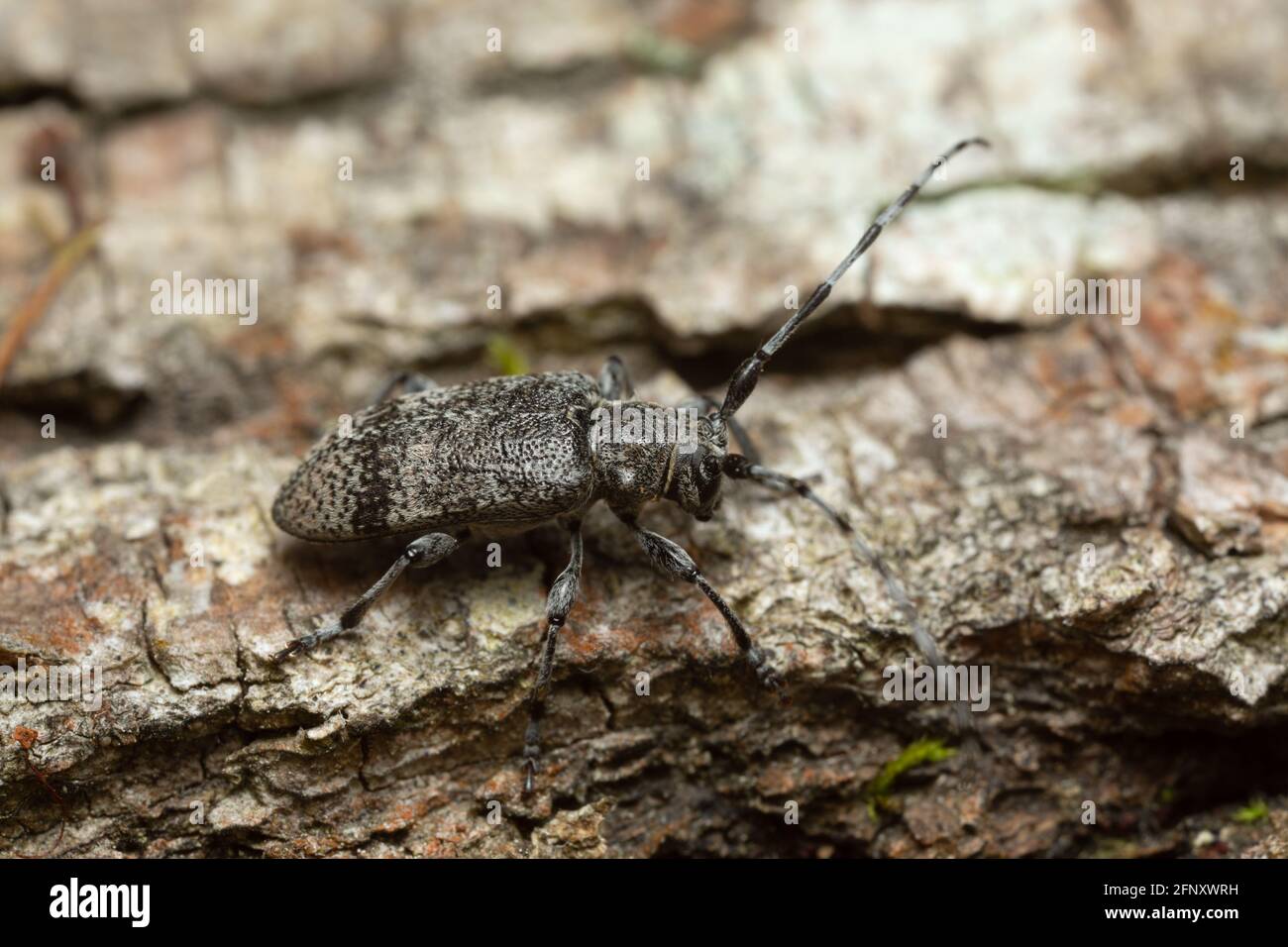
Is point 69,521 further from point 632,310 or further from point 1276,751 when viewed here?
point 1276,751

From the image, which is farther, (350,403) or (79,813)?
(350,403)

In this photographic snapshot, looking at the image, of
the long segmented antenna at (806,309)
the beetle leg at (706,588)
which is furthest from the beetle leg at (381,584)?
the long segmented antenna at (806,309)

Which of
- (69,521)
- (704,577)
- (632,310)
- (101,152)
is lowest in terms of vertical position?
(704,577)

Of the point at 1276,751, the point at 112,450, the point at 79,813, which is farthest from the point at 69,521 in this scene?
the point at 1276,751
